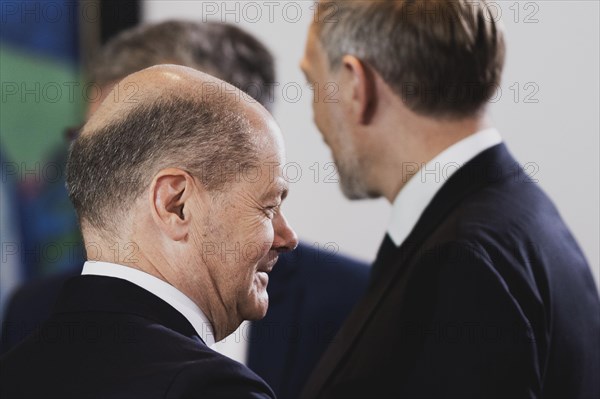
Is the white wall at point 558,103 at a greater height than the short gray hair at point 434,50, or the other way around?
the short gray hair at point 434,50

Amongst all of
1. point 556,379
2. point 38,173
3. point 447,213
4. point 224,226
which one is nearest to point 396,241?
point 447,213

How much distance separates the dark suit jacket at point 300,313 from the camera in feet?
7.79

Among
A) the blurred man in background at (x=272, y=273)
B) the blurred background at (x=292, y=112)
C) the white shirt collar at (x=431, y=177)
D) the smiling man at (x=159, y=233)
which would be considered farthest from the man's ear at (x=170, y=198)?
the blurred background at (x=292, y=112)

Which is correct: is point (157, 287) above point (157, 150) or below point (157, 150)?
below

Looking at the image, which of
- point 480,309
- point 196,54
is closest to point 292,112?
point 196,54

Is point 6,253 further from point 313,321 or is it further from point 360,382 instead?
point 360,382

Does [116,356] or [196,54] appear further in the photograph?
[196,54]

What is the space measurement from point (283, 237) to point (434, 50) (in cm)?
59

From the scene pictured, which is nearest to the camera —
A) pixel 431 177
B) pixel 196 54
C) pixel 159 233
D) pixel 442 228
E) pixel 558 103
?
pixel 159 233

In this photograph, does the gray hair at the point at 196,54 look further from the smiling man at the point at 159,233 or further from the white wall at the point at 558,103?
the smiling man at the point at 159,233

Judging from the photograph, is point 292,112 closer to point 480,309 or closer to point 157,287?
point 480,309

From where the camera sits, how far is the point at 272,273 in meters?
2.44

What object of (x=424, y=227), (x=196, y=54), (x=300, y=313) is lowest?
(x=300, y=313)

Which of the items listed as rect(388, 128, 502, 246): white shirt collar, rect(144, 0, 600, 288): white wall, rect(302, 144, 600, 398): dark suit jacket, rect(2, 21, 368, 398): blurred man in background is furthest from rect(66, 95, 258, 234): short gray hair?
rect(144, 0, 600, 288): white wall
